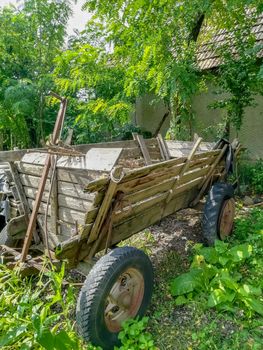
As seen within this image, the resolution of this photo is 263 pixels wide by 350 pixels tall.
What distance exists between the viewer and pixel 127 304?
2.14m

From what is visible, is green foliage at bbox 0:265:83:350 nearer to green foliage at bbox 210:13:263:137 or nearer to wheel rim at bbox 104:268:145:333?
wheel rim at bbox 104:268:145:333

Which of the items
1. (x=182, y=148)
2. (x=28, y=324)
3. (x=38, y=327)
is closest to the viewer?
(x=38, y=327)

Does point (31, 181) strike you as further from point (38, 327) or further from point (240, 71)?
point (240, 71)

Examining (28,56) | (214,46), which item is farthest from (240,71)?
(28,56)

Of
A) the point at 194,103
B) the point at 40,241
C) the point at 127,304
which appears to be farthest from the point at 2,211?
the point at 194,103

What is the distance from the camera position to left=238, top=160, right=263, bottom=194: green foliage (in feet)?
18.9

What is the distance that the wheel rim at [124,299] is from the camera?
2035 mm

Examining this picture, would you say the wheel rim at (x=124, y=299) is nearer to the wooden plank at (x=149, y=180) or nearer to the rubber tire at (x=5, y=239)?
the wooden plank at (x=149, y=180)

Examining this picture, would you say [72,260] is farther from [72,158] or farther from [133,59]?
[133,59]

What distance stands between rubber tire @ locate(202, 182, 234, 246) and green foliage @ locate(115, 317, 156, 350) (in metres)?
1.45

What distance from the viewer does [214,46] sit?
6957 millimetres

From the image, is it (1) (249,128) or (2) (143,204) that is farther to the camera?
(1) (249,128)

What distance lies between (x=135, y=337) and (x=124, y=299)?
0.87 feet

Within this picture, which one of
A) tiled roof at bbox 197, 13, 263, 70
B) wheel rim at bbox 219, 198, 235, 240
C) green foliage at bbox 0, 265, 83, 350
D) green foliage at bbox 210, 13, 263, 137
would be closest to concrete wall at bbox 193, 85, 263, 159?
tiled roof at bbox 197, 13, 263, 70
